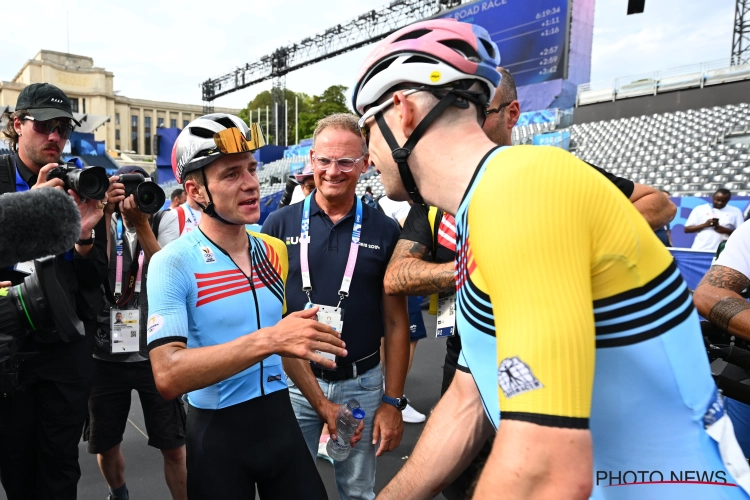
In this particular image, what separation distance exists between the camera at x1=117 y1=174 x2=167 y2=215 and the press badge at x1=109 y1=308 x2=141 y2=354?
72cm

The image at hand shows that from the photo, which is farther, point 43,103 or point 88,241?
Result: point 43,103

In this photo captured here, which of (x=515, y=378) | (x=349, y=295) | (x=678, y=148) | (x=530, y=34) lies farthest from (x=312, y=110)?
(x=515, y=378)

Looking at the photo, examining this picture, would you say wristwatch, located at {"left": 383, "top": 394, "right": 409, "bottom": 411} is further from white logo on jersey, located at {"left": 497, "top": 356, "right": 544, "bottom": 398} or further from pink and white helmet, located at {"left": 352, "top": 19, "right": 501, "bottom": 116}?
white logo on jersey, located at {"left": 497, "top": 356, "right": 544, "bottom": 398}

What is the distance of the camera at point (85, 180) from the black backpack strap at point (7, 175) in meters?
0.30

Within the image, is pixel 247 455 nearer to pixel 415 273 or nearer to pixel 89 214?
pixel 415 273

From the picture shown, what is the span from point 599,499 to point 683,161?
1903 cm

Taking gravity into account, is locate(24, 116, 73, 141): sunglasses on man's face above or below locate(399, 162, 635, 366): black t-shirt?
above

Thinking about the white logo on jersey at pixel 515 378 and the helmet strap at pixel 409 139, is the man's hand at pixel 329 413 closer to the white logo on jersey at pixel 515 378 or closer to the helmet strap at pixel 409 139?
the helmet strap at pixel 409 139

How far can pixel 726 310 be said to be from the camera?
2373 mm

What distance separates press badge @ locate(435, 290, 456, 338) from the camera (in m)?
2.54

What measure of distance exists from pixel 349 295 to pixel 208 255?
870mm

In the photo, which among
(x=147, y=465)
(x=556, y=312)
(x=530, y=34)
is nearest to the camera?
(x=556, y=312)

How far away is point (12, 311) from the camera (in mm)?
1964

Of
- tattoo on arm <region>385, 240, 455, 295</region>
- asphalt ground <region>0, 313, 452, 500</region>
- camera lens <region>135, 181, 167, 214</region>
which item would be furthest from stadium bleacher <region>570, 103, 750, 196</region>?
camera lens <region>135, 181, 167, 214</region>
